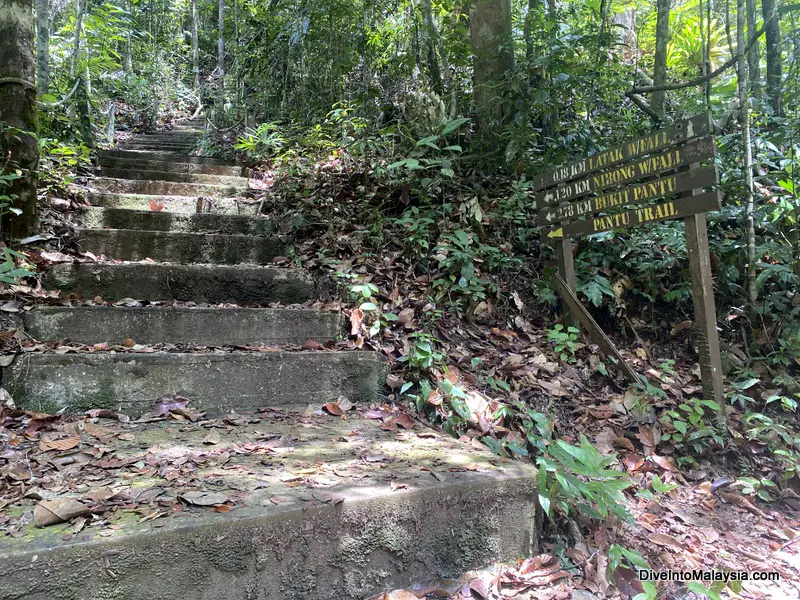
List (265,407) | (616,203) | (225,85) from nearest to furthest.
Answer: (265,407), (616,203), (225,85)

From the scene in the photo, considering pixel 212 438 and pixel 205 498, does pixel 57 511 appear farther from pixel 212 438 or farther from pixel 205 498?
pixel 212 438

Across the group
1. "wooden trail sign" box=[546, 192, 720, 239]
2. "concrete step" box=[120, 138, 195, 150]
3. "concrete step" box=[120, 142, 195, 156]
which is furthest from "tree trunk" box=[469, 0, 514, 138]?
"concrete step" box=[120, 138, 195, 150]

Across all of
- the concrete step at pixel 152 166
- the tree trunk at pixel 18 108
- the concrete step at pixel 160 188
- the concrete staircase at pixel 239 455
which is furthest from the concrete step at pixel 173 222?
the concrete step at pixel 152 166

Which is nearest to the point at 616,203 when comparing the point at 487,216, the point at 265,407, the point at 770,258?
the point at 487,216

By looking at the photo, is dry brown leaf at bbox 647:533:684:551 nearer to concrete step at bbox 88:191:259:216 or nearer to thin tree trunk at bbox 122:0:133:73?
concrete step at bbox 88:191:259:216

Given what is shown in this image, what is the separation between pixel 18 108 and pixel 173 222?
1128 mm

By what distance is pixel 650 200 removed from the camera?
10.1 ft

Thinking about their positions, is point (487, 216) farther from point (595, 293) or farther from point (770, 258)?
point (770, 258)

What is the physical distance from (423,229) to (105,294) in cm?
213

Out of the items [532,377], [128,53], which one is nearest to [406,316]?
[532,377]

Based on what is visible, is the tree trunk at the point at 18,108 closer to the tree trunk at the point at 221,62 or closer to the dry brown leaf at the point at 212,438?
the dry brown leaf at the point at 212,438

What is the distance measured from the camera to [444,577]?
1479mm

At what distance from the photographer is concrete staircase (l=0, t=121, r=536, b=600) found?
1173 mm

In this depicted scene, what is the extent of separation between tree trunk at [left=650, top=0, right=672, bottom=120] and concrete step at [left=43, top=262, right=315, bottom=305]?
4.00m
